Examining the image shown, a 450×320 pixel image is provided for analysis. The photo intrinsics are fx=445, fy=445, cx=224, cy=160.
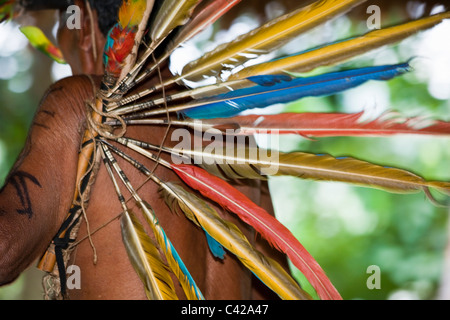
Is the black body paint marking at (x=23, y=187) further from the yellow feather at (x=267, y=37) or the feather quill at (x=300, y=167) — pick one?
the yellow feather at (x=267, y=37)

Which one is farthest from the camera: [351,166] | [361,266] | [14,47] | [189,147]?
[361,266]

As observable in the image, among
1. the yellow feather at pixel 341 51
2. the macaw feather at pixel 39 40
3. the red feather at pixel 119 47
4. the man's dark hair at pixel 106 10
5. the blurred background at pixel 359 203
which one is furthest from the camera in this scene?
the blurred background at pixel 359 203

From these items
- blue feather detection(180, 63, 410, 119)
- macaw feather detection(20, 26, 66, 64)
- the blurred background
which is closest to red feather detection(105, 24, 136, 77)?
blue feather detection(180, 63, 410, 119)

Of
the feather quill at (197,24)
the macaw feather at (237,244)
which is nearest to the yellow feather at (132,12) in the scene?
the feather quill at (197,24)

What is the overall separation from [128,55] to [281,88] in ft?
1.44

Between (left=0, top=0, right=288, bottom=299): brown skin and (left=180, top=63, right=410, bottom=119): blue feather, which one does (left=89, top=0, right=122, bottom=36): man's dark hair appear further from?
(left=180, top=63, right=410, bottom=119): blue feather

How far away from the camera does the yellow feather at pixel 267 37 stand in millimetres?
1162

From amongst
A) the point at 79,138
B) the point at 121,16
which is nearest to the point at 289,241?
the point at 79,138

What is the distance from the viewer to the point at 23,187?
1.21 m

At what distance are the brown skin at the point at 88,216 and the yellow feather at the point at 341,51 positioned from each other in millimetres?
435

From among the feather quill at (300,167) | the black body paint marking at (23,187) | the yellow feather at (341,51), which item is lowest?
the black body paint marking at (23,187)

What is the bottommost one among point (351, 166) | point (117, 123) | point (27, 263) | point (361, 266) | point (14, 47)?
point (361, 266)
